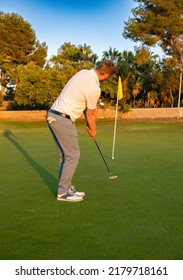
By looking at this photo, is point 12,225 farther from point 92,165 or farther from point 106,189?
point 92,165

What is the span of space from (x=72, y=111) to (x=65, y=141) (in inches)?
17.1

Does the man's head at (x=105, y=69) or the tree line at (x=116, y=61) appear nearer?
the man's head at (x=105, y=69)

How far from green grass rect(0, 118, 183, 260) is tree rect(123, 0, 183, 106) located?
22.0 m

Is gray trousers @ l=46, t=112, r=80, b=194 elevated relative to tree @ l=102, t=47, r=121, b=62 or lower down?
lower down

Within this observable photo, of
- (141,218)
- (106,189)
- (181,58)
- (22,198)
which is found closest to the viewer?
(141,218)

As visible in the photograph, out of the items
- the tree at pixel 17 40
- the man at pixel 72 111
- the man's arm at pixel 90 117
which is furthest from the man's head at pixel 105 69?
the tree at pixel 17 40

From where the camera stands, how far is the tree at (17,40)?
38750 mm

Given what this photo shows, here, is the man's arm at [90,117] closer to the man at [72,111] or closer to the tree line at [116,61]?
the man at [72,111]

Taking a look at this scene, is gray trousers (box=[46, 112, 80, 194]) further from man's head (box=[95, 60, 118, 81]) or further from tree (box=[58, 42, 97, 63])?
tree (box=[58, 42, 97, 63])

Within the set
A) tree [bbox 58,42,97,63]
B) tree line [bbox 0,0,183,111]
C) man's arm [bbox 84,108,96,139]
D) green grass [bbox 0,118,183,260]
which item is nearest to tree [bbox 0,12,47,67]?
tree line [bbox 0,0,183,111]

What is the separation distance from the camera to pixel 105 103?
31.8 metres

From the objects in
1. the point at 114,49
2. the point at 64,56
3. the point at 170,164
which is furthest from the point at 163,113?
the point at 170,164

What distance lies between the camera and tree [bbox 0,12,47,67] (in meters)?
38.8

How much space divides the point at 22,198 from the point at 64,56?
33505 millimetres
